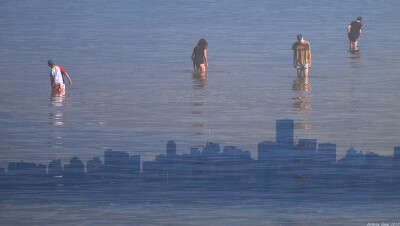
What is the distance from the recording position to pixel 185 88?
25.1 meters

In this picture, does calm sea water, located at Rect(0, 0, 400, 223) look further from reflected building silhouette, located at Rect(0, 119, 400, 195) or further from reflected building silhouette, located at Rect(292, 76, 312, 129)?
reflected building silhouette, located at Rect(0, 119, 400, 195)

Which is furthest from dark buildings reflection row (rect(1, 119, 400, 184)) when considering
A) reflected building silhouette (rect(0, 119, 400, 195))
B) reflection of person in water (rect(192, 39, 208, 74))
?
reflection of person in water (rect(192, 39, 208, 74))

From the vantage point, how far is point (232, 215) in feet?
38.1

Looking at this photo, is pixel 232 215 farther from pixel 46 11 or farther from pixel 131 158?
pixel 46 11

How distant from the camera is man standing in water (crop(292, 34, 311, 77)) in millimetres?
25266

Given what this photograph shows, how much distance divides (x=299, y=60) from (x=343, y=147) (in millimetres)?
9932

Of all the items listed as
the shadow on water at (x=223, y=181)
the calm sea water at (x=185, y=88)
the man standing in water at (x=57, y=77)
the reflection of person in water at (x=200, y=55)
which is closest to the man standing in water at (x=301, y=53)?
the calm sea water at (x=185, y=88)

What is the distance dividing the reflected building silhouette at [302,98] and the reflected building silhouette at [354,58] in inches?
182

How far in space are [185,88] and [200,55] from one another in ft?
11.5

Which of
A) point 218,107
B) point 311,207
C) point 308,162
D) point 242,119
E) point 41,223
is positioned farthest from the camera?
point 218,107

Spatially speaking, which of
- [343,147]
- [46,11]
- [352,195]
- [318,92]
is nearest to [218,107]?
[318,92]

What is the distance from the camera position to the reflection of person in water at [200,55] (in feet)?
91.5

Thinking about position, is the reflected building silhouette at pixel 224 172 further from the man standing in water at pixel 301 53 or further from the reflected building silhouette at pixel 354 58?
the reflected building silhouette at pixel 354 58

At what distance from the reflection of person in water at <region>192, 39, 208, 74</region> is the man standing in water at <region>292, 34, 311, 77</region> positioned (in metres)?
3.15
